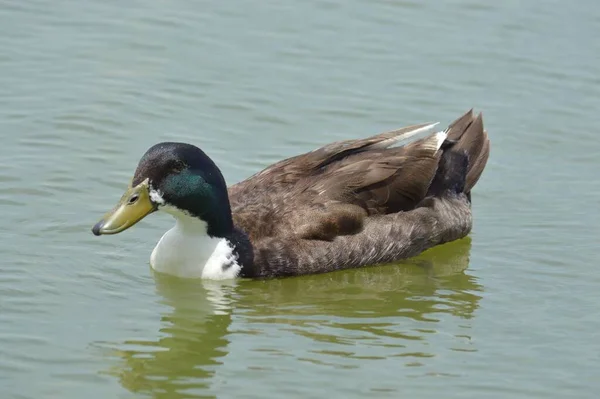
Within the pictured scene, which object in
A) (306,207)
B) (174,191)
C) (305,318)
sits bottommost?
(305,318)

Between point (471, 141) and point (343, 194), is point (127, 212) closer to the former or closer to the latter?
point (343, 194)

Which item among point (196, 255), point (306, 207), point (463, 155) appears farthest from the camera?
point (463, 155)

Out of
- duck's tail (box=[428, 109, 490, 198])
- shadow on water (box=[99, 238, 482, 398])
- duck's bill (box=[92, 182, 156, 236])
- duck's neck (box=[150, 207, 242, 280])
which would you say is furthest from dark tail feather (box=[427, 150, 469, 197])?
duck's bill (box=[92, 182, 156, 236])

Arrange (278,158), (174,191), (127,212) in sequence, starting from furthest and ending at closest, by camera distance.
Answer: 1. (278,158)
2. (174,191)
3. (127,212)

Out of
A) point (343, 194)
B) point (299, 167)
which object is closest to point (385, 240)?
point (343, 194)

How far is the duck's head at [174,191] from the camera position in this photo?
12.5 meters

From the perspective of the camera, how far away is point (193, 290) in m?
13.0

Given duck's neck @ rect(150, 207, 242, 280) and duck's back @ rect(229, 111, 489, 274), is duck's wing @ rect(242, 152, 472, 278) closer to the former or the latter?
duck's back @ rect(229, 111, 489, 274)

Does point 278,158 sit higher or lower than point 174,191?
lower

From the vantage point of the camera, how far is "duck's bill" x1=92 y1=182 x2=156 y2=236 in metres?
12.4

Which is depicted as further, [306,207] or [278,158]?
[278,158]

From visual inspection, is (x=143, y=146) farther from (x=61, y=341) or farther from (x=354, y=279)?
(x=61, y=341)

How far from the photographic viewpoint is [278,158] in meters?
15.7

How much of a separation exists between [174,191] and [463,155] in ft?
11.9
